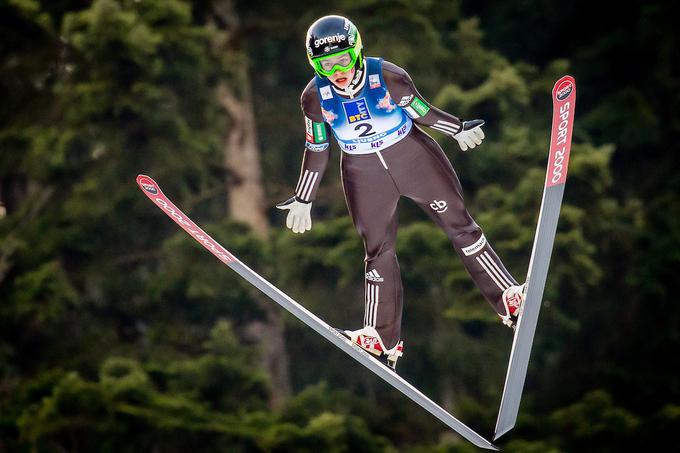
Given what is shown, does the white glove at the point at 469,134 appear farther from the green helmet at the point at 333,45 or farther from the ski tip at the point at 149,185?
the ski tip at the point at 149,185

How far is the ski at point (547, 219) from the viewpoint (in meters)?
7.24

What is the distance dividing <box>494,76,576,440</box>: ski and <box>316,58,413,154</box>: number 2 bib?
0.80 m

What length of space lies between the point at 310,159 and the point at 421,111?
0.69m

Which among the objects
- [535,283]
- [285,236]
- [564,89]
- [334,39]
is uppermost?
[285,236]

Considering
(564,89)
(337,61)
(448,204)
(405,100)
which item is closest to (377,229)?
(448,204)

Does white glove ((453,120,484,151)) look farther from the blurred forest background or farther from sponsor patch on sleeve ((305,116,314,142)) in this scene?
the blurred forest background

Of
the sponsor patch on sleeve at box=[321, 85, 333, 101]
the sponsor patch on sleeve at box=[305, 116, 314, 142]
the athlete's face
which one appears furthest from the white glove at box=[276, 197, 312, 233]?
the athlete's face

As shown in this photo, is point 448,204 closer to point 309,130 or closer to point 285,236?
point 309,130

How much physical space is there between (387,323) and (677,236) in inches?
424

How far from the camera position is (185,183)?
17562 millimetres

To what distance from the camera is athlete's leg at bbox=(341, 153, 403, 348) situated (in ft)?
24.3

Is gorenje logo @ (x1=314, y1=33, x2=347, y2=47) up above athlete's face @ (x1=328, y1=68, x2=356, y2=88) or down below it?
above

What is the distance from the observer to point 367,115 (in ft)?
23.8

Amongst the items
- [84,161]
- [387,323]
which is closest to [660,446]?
[84,161]
